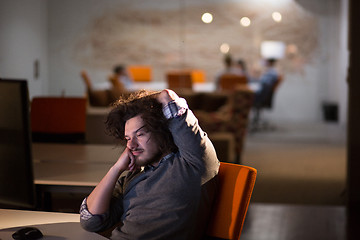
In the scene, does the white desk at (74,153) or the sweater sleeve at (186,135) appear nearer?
the sweater sleeve at (186,135)

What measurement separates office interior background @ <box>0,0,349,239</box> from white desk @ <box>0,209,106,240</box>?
12.9 feet

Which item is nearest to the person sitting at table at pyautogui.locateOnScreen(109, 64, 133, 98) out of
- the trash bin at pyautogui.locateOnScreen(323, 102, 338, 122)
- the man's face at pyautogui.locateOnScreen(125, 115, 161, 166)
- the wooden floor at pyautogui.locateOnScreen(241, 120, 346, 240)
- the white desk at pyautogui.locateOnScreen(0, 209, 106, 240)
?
the wooden floor at pyautogui.locateOnScreen(241, 120, 346, 240)

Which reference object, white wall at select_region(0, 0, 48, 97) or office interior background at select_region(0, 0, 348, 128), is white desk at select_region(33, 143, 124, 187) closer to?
white wall at select_region(0, 0, 48, 97)

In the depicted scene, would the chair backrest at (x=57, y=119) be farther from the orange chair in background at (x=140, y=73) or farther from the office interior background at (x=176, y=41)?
the orange chair in background at (x=140, y=73)

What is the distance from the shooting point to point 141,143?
6.82ft

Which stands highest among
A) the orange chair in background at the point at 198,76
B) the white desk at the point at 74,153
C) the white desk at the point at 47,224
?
the orange chair in background at the point at 198,76

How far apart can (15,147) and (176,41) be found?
4481mm

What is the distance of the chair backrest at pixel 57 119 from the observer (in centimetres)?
482

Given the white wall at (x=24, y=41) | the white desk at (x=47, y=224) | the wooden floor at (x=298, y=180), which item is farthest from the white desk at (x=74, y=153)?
the white wall at (x=24, y=41)

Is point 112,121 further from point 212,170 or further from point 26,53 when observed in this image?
point 26,53

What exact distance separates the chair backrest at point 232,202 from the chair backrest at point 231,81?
4.21m

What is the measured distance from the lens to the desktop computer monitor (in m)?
1.83

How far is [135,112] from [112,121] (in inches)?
4.6

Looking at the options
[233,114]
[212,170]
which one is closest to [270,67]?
[233,114]
